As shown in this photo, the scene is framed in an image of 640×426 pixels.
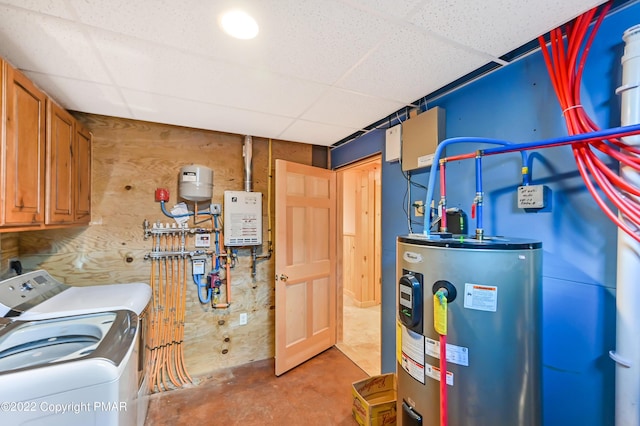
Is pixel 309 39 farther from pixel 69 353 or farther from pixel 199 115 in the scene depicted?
pixel 69 353

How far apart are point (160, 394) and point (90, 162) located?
6.66 ft

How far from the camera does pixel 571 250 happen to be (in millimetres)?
1170

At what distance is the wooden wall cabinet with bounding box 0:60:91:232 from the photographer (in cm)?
119

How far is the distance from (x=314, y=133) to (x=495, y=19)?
5.58 ft

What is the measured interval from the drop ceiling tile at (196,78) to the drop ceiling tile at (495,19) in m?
0.74

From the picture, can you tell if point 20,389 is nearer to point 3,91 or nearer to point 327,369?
point 3,91

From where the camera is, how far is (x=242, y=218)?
2631 millimetres

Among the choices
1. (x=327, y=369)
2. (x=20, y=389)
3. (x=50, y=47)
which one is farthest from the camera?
(x=327, y=369)

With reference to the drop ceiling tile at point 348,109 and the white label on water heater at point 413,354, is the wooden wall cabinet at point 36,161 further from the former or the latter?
the white label on water heater at point 413,354

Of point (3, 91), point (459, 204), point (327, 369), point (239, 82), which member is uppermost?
point (239, 82)

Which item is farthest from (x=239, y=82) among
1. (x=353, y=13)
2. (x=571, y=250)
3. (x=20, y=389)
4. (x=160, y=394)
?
(x=160, y=394)

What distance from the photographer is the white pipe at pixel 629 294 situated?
92cm

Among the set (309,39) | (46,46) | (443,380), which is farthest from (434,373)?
(46,46)

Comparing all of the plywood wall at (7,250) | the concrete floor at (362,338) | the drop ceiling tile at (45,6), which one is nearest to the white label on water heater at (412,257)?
the drop ceiling tile at (45,6)
